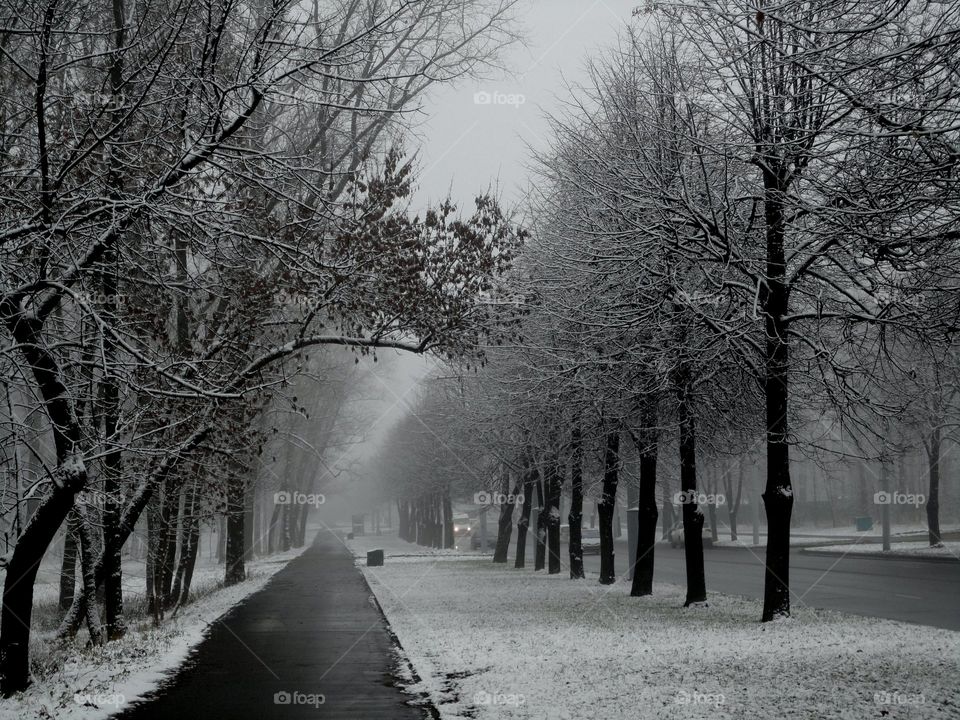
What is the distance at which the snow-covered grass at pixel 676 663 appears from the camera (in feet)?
25.5

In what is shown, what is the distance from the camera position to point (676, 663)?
32.1 feet

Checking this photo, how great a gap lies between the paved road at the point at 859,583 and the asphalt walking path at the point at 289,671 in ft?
26.1

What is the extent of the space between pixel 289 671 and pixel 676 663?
175 inches

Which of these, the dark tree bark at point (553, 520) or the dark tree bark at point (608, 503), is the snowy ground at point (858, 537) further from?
the dark tree bark at point (608, 503)

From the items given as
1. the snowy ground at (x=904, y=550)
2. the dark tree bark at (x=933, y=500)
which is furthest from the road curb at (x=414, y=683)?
the dark tree bark at (x=933, y=500)

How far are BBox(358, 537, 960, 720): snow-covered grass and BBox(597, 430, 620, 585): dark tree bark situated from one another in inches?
197

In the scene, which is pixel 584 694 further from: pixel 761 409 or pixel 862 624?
pixel 761 409

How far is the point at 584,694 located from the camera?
8594 millimetres

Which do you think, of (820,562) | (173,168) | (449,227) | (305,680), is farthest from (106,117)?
(820,562)

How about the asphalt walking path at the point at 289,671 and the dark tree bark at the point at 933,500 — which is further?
the dark tree bark at the point at 933,500

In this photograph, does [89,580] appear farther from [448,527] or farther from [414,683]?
[448,527]

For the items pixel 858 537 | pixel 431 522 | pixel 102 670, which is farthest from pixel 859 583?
pixel 431 522

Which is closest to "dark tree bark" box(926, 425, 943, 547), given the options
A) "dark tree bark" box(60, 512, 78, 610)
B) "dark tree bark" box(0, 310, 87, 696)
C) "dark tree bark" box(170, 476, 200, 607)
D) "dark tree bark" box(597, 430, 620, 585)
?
"dark tree bark" box(597, 430, 620, 585)

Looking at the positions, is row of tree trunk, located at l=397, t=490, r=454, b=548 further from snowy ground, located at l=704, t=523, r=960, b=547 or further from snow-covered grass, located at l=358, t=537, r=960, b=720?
snow-covered grass, located at l=358, t=537, r=960, b=720
